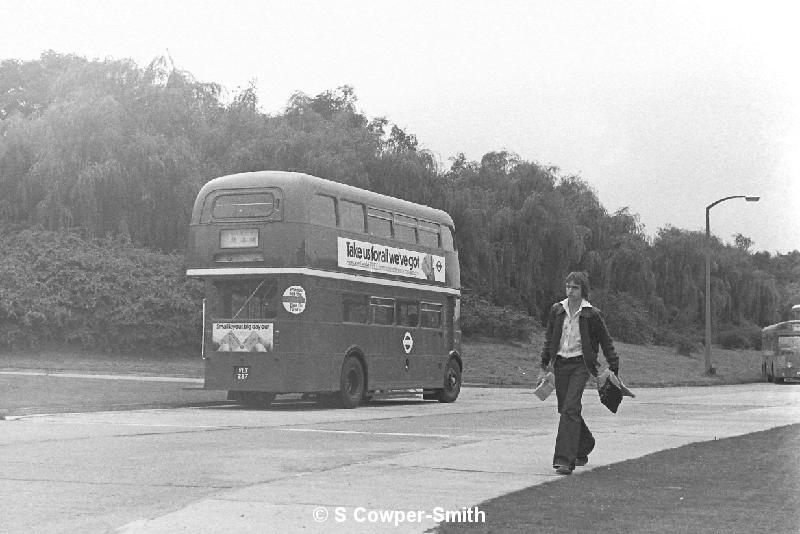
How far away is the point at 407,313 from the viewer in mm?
26734

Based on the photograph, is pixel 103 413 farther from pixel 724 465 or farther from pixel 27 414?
pixel 724 465

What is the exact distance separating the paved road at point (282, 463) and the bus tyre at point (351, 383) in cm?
187

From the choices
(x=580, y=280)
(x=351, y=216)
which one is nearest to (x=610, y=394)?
(x=580, y=280)

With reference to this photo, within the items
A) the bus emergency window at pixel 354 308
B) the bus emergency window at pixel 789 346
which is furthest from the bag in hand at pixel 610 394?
the bus emergency window at pixel 789 346

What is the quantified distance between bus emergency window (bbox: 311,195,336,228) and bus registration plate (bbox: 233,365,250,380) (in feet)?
10.2

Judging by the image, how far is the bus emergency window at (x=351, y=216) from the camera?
938 inches

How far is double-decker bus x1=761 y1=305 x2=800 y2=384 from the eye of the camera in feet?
173

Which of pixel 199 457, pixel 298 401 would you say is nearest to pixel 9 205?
pixel 298 401

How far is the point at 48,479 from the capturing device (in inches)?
397

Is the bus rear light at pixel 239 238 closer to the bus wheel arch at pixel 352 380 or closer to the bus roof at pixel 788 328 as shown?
the bus wheel arch at pixel 352 380

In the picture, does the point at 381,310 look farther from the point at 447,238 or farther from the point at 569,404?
the point at 569,404

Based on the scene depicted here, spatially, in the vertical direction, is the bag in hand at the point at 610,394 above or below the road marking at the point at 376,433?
above

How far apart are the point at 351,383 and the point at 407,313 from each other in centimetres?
272

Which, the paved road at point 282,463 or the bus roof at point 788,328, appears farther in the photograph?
the bus roof at point 788,328
